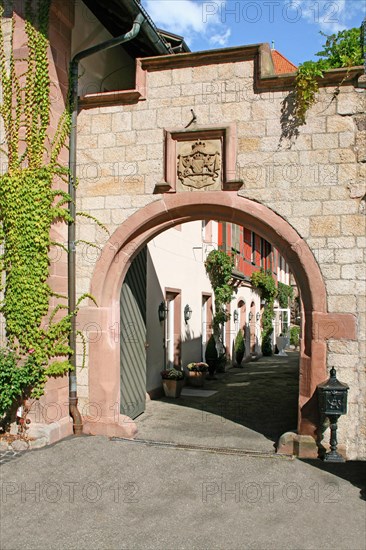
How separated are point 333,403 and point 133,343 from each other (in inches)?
133

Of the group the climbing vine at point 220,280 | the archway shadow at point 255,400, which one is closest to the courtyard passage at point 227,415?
the archway shadow at point 255,400

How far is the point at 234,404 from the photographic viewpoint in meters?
9.22

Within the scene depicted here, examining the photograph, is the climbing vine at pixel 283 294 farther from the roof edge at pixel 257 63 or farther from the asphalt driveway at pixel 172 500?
the asphalt driveway at pixel 172 500

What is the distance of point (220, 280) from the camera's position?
1448cm

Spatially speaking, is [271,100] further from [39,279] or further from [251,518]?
[251,518]

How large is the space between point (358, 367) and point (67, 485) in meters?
3.29

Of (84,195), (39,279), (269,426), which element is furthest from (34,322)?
(269,426)

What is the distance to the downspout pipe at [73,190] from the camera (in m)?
6.50

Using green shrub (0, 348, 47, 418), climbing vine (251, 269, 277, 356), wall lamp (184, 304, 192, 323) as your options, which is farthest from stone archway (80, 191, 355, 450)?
climbing vine (251, 269, 277, 356)

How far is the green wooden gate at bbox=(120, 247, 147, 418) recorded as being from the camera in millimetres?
7469

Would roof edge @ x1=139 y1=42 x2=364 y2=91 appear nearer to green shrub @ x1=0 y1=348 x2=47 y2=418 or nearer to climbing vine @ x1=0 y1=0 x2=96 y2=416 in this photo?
climbing vine @ x1=0 y1=0 x2=96 y2=416

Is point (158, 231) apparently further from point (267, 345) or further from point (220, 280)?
point (267, 345)

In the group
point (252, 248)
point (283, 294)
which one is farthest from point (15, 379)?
point (283, 294)

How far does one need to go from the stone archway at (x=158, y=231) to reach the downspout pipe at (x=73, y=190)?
200 mm
